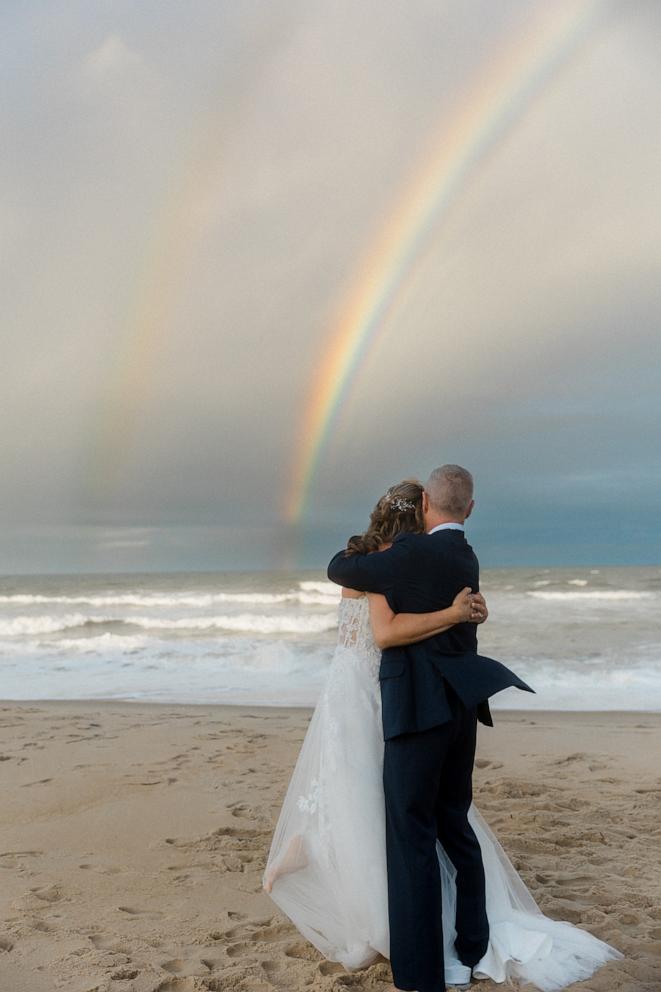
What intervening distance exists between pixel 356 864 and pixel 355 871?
0.03m

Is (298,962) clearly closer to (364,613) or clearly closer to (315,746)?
(315,746)

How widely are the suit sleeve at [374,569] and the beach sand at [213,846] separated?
64.8 inches

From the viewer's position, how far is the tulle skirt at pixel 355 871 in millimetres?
3408

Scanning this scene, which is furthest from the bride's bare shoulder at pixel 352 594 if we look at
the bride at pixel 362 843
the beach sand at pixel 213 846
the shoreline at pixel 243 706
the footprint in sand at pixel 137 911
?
the shoreline at pixel 243 706

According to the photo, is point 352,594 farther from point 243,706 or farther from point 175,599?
point 175,599

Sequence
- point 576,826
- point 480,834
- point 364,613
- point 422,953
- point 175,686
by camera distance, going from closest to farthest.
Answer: point 422,953, point 364,613, point 480,834, point 576,826, point 175,686

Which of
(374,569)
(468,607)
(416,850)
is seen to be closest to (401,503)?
(374,569)

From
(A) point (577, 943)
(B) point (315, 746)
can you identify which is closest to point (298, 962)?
(B) point (315, 746)

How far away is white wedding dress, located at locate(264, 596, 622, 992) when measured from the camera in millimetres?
3410

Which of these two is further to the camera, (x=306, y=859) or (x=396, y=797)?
(x=306, y=859)

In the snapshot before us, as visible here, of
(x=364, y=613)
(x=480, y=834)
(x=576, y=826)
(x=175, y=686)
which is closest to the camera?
(x=364, y=613)

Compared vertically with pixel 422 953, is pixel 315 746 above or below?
above

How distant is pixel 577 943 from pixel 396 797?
1.20 metres

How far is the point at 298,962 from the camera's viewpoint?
12.0 ft
